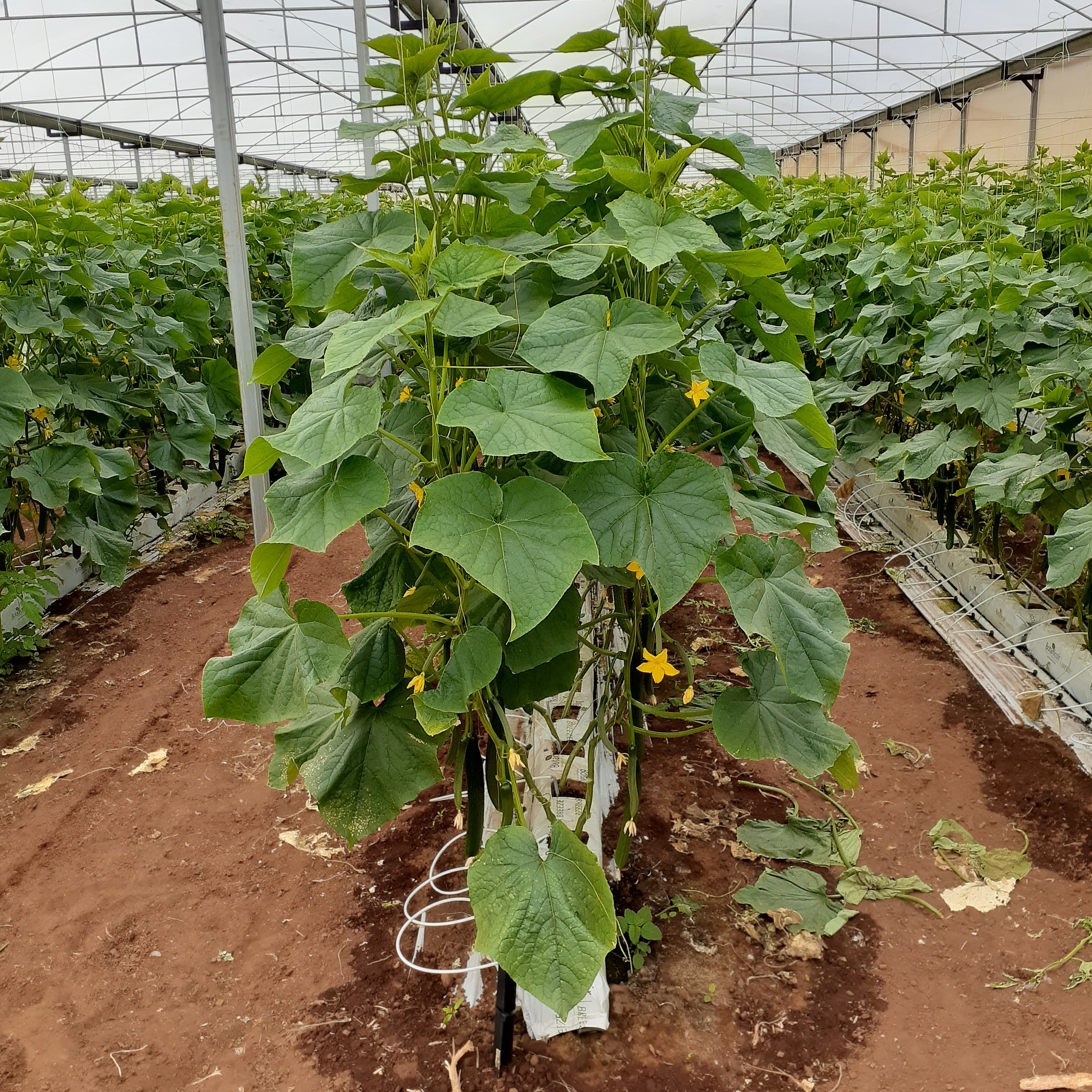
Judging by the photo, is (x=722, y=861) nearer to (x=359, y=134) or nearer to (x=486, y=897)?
(x=486, y=897)

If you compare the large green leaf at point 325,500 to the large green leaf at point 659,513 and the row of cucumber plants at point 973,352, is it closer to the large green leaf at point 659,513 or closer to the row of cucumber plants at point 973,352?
the large green leaf at point 659,513

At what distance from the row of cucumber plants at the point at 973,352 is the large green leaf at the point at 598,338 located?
172 centimetres

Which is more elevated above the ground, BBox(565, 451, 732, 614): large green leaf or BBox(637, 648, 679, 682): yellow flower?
BBox(565, 451, 732, 614): large green leaf

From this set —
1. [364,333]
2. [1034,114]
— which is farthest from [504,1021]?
[1034,114]

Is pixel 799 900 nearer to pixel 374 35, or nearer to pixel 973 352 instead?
pixel 973 352

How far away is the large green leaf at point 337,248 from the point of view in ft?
5.53

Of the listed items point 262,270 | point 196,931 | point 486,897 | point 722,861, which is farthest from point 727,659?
point 262,270

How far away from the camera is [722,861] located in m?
2.58

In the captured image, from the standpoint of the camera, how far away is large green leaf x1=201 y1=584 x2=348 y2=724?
1.51 metres

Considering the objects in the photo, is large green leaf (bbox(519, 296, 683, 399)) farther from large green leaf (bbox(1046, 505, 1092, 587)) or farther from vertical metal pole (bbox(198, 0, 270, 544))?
vertical metal pole (bbox(198, 0, 270, 544))

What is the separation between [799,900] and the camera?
240 centimetres

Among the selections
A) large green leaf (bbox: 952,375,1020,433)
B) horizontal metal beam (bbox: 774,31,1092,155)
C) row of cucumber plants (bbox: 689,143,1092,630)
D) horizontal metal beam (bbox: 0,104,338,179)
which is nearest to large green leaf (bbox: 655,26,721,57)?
row of cucumber plants (bbox: 689,143,1092,630)

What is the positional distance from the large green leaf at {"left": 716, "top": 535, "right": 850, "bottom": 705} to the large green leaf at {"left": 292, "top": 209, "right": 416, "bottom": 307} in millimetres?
796

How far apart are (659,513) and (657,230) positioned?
44 cm
